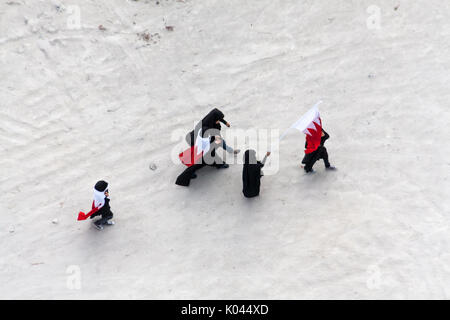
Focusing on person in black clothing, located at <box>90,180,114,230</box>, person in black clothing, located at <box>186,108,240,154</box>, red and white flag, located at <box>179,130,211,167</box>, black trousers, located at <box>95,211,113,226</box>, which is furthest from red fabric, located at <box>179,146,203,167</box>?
black trousers, located at <box>95,211,113,226</box>

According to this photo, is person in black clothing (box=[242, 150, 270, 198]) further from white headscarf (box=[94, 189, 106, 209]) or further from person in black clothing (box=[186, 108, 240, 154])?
white headscarf (box=[94, 189, 106, 209])

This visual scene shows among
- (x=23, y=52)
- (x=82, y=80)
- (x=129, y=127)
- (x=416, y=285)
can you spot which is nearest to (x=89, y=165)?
(x=129, y=127)

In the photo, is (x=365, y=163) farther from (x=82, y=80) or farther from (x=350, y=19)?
(x=82, y=80)

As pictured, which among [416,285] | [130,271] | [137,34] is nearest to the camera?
[416,285]

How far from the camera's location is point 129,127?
28.4 feet

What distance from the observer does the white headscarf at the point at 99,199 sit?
6672mm

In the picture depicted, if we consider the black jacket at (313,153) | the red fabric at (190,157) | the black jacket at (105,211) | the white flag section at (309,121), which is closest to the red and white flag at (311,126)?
the white flag section at (309,121)

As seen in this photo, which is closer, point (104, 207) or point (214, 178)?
point (104, 207)

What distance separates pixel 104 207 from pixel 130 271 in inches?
46.3

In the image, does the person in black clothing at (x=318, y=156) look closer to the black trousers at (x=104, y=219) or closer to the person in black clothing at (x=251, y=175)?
the person in black clothing at (x=251, y=175)

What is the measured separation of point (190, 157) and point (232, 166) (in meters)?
0.88

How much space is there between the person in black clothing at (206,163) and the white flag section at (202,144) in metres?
0.21

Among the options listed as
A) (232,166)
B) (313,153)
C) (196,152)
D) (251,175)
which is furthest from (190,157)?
(313,153)

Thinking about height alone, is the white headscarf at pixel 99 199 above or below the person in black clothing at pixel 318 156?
below
